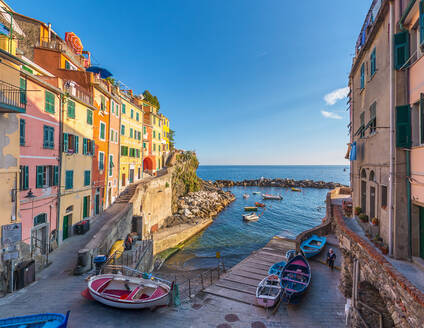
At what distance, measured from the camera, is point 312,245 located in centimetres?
2166

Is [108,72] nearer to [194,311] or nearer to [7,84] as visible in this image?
[7,84]

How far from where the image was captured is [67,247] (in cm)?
1686

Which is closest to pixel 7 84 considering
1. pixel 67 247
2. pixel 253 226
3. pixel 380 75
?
pixel 67 247

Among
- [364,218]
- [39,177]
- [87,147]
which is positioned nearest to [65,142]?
[87,147]

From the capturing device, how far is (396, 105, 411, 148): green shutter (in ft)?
27.0

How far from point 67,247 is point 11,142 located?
30.4ft

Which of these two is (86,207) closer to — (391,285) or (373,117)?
(391,285)

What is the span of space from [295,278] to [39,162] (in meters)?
19.8

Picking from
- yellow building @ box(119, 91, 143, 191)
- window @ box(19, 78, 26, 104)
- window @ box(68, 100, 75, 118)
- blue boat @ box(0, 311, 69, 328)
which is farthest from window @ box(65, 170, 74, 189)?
blue boat @ box(0, 311, 69, 328)

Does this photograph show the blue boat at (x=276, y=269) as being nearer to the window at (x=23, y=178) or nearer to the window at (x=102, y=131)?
the window at (x=23, y=178)

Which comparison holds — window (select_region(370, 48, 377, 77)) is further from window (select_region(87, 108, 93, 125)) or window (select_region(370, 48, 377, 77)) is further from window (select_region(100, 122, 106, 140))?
window (select_region(100, 122, 106, 140))

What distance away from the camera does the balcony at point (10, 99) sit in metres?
10.6

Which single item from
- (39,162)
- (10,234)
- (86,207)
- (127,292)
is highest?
(39,162)

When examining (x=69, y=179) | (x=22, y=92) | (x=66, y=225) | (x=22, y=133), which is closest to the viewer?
(x=22, y=92)
